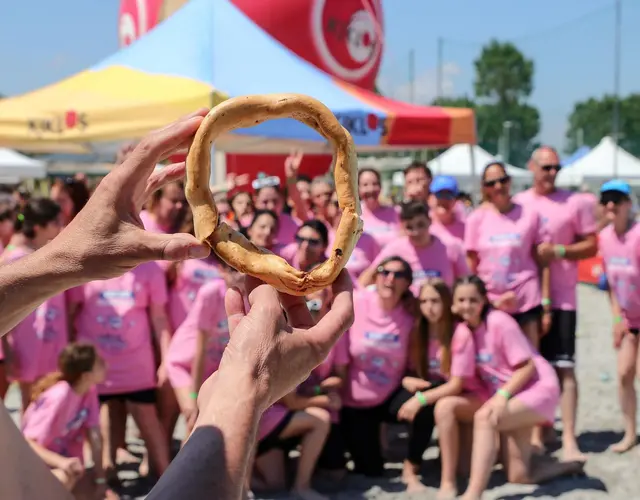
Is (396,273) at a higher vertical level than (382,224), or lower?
lower

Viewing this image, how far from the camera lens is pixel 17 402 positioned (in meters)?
5.78

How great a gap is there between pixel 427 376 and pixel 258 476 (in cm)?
115

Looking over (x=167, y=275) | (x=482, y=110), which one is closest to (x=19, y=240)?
(x=167, y=275)

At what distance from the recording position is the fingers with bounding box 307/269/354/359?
121 centimetres

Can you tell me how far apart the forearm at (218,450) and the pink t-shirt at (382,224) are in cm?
397

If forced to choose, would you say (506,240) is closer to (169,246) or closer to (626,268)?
(626,268)

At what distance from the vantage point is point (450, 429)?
409cm

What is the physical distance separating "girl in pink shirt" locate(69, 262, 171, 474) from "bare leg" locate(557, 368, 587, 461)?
8.10 feet

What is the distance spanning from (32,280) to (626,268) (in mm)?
4215

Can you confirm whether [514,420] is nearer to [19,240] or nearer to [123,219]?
[19,240]

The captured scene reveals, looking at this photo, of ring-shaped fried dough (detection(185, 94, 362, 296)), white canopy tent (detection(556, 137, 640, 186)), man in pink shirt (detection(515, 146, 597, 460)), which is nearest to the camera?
ring-shaped fried dough (detection(185, 94, 362, 296))

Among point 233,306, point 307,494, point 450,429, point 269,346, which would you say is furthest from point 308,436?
point 269,346

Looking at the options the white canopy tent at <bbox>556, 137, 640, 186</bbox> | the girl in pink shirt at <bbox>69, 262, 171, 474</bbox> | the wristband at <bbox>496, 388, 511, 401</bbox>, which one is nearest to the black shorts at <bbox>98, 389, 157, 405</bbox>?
the girl in pink shirt at <bbox>69, 262, 171, 474</bbox>

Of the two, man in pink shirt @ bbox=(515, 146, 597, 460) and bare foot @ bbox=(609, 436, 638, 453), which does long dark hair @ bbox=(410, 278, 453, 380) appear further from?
bare foot @ bbox=(609, 436, 638, 453)
